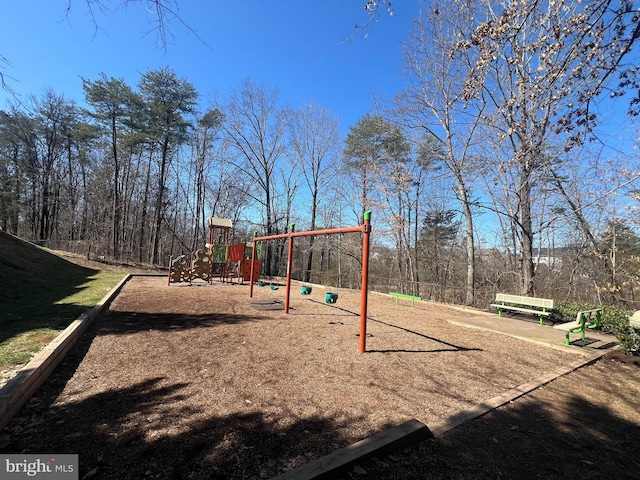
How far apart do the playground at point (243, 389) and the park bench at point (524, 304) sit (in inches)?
90.0

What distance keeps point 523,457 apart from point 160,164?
27.2 metres

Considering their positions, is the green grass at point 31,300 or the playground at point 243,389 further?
the green grass at point 31,300

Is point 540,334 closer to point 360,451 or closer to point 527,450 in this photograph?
point 527,450

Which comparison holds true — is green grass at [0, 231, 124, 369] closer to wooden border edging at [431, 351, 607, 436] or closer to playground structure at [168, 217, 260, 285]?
playground structure at [168, 217, 260, 285]

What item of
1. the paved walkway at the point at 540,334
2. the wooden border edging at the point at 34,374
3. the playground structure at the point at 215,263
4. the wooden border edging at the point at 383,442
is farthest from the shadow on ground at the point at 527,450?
the playground structure at the point at 215,263

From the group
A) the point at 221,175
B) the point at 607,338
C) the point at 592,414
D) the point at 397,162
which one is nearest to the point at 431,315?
the point at 607,338

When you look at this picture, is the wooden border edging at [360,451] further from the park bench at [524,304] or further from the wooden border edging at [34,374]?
the park bench at [524,304]

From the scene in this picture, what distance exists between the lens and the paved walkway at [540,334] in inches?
233

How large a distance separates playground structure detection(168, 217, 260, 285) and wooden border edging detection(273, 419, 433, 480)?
11.9 m

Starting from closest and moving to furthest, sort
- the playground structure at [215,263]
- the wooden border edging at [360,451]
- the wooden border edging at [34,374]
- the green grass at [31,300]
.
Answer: the wooden border edging at [360,451]
the wooden border edging at [34,374]
the green grass at [31,300]
the playground structure at [215,263]

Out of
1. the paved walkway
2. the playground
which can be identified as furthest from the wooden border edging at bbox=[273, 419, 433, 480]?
the paved walkway

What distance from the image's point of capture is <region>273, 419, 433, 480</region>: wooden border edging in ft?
6.51

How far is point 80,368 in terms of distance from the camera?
379 centimetres

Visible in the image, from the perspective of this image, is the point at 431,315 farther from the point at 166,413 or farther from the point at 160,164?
the point at 160,164
